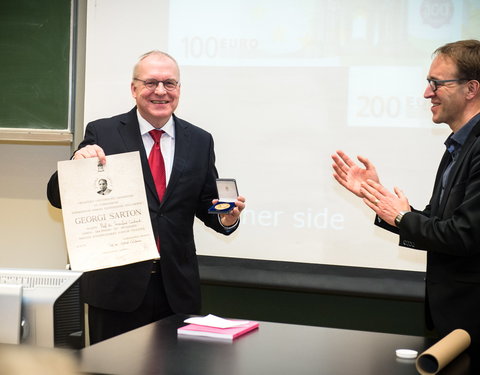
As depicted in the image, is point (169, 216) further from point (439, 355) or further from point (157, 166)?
point (439, 355)

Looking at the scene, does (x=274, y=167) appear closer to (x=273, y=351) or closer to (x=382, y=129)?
(x=382, y=129)

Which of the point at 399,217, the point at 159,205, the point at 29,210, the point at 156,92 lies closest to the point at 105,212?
the point at 159,205

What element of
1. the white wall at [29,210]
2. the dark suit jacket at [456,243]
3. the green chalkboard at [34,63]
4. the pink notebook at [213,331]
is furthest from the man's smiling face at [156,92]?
the white wall at [29,210]

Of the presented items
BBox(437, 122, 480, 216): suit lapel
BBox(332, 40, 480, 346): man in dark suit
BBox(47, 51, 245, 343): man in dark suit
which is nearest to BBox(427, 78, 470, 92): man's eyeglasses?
BBox(332, 40, 480, 346): man in dark suit

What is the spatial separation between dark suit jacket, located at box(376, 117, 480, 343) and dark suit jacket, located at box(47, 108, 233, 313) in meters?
0.96

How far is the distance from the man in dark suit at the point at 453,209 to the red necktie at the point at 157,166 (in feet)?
2.84

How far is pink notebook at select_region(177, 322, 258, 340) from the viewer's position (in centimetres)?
222

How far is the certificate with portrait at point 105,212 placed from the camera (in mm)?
2568

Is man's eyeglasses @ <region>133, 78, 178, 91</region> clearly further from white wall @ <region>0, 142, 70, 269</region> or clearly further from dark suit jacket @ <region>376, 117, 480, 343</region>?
white wall @ <region>0, 142, 70, 269</region>

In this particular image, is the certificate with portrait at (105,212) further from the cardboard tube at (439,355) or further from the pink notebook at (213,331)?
the cardboard tube at (439,355)

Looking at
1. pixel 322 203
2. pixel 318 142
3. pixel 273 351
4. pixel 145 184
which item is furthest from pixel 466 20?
pixel 273 351

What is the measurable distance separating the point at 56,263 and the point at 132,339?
243cm

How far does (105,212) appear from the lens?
2.61 metres

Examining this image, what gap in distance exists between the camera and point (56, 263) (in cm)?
443
